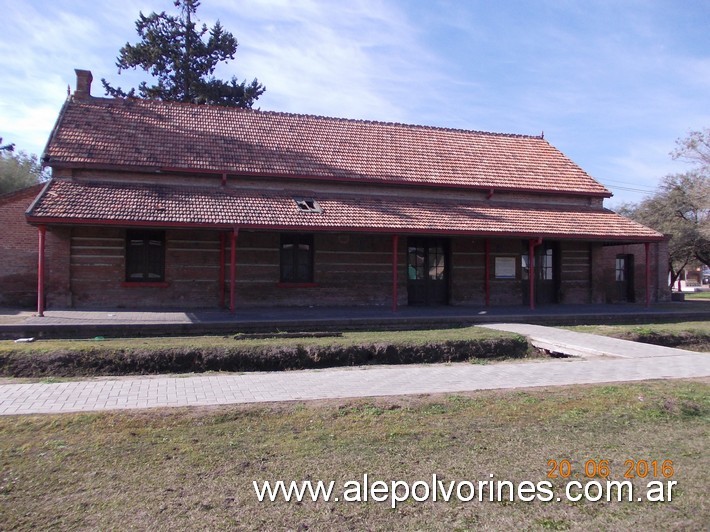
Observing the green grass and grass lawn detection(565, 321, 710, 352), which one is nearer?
the green grass

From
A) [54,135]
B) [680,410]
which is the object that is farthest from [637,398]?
[54,135]

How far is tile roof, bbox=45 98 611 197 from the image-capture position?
1759 cm

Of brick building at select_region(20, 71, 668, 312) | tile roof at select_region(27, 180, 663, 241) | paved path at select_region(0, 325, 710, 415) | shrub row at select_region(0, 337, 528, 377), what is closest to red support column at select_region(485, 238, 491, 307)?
brick building at select_region(20, 71, 668, 312)

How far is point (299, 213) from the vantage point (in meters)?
16.4

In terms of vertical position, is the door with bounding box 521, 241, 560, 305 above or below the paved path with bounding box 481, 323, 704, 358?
above

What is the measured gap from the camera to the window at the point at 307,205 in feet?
55.1

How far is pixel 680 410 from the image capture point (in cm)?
603

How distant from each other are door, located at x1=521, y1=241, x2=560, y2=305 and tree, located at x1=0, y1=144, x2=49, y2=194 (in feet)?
88.0

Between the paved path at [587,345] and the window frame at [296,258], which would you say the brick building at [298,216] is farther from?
the paved path at [587,345]

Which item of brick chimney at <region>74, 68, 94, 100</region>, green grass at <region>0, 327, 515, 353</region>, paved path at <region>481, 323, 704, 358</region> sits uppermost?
brick chimney at <region>74, 68, 94, 100</region>

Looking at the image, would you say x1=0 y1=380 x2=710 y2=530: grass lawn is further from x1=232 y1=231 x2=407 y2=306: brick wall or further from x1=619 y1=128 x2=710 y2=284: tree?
x1=619 y1=128 x2=710 y2=284: tree

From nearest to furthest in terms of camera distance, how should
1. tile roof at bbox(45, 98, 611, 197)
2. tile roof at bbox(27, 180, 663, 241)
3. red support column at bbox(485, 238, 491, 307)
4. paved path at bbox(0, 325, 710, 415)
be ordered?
paved path at bbox(0, 325, 710, 415), tile roof at bbox(27, 180, 663, 241), tile roof at bbox(45, 98, 611, 197), red support column at bbox(485, 238, 491, 307)

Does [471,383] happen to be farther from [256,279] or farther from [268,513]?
[256,279]
